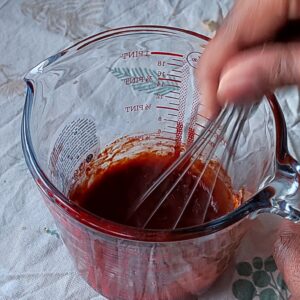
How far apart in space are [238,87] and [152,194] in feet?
0.51

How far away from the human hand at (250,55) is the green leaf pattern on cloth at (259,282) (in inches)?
6.1

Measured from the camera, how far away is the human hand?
15.3 inches

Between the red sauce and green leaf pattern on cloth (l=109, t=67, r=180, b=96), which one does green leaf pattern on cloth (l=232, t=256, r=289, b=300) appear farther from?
green leaf pattern on cloth (l=109, t=67, r=180, b=96)

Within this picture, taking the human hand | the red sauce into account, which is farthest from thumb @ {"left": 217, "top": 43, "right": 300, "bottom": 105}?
the red sauce

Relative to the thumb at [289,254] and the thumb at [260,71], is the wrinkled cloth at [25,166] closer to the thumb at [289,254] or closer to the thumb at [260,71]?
the thumb at [289,254]

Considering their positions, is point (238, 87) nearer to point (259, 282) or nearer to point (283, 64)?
point (283, 64)

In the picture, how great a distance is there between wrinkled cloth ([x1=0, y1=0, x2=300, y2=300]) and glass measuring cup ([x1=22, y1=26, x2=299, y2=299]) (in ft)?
0.11

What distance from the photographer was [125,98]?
572 millimetres

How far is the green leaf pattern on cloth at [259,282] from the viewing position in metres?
0.51

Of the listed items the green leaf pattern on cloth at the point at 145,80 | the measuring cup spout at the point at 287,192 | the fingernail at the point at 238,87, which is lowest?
the measuring cup spout at the point at 287,192

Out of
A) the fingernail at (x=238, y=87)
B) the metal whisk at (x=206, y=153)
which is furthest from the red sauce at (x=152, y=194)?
the fingernail at (x=238, y=87)

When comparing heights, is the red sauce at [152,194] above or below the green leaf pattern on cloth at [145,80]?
below

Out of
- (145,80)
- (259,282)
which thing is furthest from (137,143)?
(259,282)

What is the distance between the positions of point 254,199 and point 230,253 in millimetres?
91
